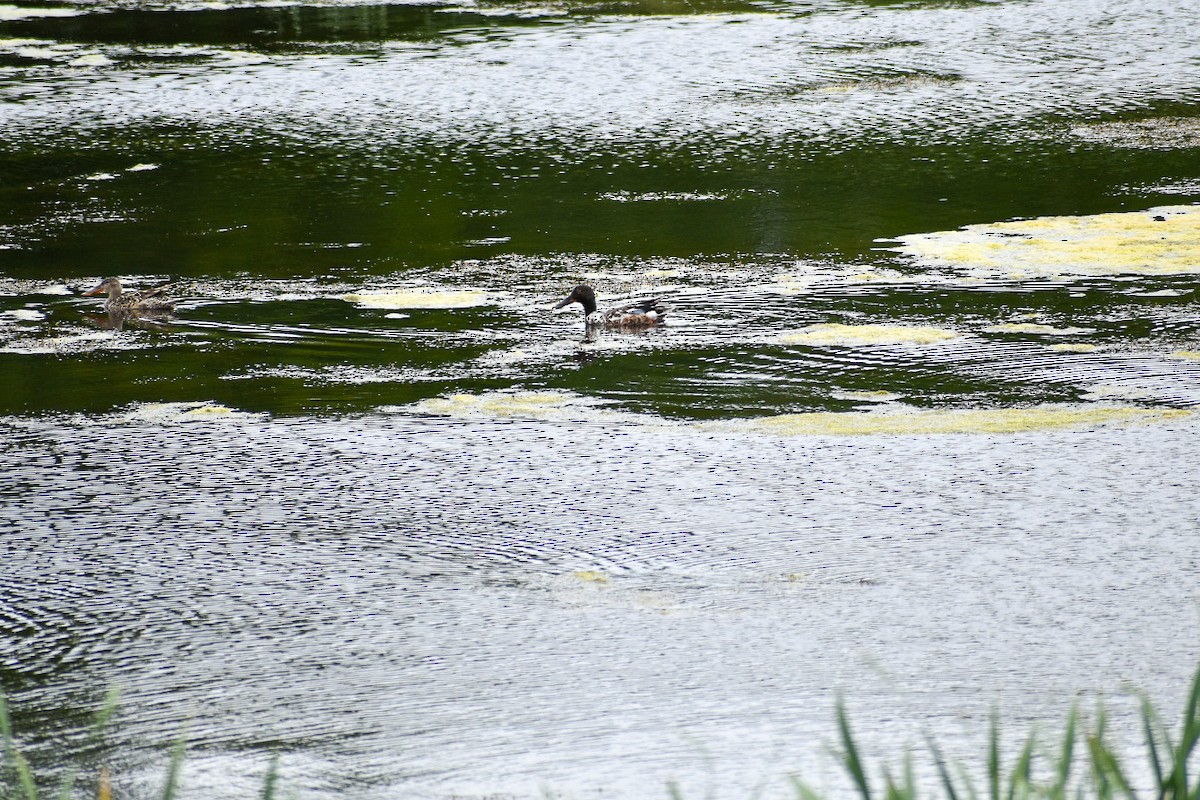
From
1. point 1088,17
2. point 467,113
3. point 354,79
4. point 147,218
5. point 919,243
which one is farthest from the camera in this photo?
point 1088,17

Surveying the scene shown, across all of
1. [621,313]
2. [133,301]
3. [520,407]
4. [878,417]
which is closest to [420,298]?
[621,313]

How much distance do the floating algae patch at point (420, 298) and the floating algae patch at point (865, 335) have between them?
6.58ft

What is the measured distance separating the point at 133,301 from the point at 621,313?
2936 millimetres

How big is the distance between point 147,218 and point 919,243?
18.9 feet

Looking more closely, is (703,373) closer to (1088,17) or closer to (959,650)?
(959,650)

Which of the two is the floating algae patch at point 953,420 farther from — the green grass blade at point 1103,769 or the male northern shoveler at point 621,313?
the green grass blade at point 1103,769

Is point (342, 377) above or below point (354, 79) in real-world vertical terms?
Result: below

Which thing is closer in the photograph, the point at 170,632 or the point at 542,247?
the point at 170,632

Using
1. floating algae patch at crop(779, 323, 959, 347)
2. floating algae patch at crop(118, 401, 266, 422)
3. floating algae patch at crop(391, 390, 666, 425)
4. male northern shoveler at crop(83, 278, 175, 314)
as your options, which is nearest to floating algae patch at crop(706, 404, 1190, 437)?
floating algae patch at crop(391, 390, 666, 425)

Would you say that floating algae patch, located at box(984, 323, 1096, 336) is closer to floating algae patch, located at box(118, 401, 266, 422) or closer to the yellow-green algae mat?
the yellow-green algae mat

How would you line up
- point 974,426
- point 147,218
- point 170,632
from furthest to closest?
1. point 147,218
2. point 974,426
3. point 170,632

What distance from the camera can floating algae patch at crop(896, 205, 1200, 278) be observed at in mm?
10008

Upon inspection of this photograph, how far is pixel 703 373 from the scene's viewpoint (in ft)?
26.8

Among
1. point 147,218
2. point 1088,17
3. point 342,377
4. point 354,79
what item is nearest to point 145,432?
point 342,377
